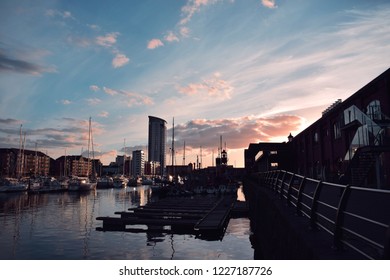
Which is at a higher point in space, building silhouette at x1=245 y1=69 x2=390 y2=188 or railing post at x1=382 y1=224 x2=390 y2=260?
building silhouette at x1=245 y1=69 x2=390 y2=188

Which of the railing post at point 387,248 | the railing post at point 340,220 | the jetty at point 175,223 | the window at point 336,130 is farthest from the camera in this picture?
the window at point 336,130

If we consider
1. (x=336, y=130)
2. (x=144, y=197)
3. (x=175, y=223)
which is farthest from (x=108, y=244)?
(x=144, y=197)

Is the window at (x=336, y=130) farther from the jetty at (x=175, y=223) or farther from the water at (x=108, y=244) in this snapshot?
the jetty at (x=175, y=223)

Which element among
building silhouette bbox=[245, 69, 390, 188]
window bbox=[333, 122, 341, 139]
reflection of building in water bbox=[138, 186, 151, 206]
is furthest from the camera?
reflection of building in water bbox=[138, 186, 151, 206]

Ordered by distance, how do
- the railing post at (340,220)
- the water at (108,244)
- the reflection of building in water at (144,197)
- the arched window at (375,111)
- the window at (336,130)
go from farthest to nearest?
the reflection of building in water at (144,197) → the window at (336,130) → the arched window at (375,111) → the water at (108,244) → the railing post at (340,220)

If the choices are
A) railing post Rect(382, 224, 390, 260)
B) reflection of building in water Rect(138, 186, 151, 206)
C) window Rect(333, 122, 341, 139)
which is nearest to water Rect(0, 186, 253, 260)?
railing post Rect(382, 224, 390, 260)

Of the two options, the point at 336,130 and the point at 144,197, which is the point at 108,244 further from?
the point at 144,197

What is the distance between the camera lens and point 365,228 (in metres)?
8.09

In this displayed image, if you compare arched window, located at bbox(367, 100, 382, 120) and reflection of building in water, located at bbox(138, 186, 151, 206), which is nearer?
arched window, located at bbox(367, 100, 382, 120)

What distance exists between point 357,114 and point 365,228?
19.2 m

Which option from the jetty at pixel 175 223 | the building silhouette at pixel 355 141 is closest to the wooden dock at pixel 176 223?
the jetty at pixel 175 223

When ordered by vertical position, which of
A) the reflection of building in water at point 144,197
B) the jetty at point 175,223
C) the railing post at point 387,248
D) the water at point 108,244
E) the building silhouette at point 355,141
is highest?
the building silhouette at point 355,141

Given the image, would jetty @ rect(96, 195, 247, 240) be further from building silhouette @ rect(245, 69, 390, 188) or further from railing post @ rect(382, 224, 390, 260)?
railing post @ rect(382, 224, 390, 260)

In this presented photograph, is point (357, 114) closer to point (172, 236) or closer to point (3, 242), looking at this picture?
point (172, 236)
